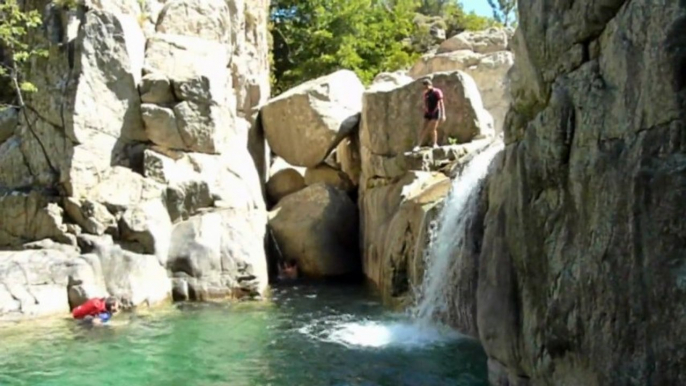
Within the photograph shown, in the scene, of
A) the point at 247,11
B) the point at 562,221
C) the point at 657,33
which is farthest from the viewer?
the point at 247,11

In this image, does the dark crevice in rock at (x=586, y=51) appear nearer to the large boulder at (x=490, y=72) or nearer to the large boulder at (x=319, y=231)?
the large boulder at (x=319, y=231)

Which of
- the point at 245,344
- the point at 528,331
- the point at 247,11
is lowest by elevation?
the point at 245,344

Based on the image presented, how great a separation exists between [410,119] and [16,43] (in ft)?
32.6

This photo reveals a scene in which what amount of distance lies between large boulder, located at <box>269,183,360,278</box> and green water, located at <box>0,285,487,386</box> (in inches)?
190

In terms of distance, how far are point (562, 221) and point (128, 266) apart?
1113 cm

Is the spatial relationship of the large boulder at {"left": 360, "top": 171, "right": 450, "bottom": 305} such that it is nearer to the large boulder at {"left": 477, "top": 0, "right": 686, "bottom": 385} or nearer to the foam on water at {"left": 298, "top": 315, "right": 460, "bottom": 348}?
the foam on water at {"left": 298, "top": 315, "right": 460, "bottom": 348}

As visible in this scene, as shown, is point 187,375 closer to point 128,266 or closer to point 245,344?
point 245,344

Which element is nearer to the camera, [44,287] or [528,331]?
[528,331]

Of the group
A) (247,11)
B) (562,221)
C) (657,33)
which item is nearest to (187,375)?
(562,221)

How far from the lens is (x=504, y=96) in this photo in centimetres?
2727

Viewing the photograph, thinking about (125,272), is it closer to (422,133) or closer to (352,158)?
(422,133)

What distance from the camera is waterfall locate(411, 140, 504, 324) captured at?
490 inches

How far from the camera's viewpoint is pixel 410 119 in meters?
18.0

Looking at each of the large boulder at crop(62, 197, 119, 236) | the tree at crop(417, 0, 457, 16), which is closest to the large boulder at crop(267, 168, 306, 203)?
the large boulder at crop(62, 197, 119, 236)
